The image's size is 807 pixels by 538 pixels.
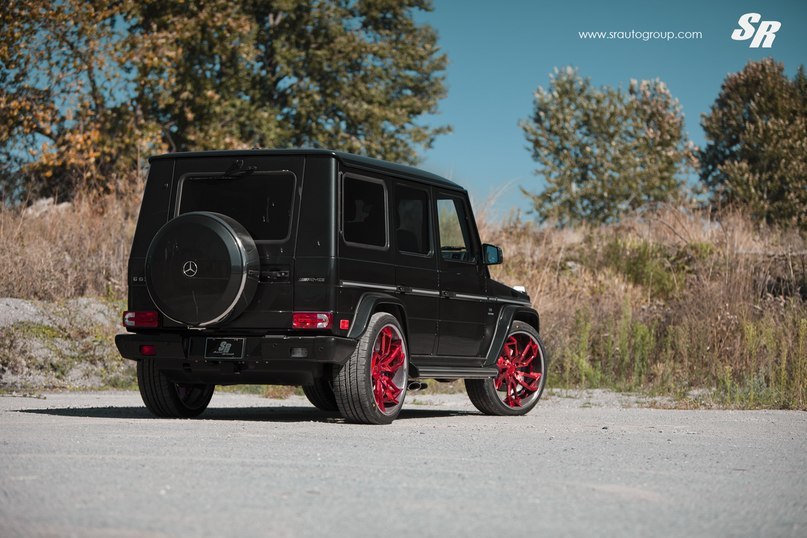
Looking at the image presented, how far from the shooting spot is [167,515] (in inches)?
205

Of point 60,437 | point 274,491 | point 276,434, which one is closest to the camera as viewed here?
point 274,491

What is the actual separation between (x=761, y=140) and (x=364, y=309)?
175 ft

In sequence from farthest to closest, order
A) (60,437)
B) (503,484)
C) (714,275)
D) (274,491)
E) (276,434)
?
(714,275)
(276,434)
(60,437)
(503,484)
(274,491)

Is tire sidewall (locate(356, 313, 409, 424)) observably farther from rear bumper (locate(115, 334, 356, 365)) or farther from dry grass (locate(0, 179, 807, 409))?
dry grass (locate(0, 179, 807, 409))

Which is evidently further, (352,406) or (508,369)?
(508,369)

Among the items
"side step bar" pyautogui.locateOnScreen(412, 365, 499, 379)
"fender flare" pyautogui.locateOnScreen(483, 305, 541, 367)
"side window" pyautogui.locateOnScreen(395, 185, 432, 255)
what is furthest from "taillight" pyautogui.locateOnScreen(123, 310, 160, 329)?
"fender flare" pyautogui.locateOnScreen(483, 305, 541, 367)

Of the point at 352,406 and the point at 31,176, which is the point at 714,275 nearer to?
the point at 352,406

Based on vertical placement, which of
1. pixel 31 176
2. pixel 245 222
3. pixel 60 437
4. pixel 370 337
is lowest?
pixel 60 437

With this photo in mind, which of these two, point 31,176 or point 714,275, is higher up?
point 31,176

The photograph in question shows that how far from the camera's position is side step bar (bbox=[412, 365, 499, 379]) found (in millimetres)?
10781

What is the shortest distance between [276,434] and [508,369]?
4050 mm

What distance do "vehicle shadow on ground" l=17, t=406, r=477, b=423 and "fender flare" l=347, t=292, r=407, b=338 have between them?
120 cm

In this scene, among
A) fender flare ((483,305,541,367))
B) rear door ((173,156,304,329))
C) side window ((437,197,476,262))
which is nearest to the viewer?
rear door ((173,156,304,329))

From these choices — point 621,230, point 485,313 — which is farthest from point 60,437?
point 621,230
